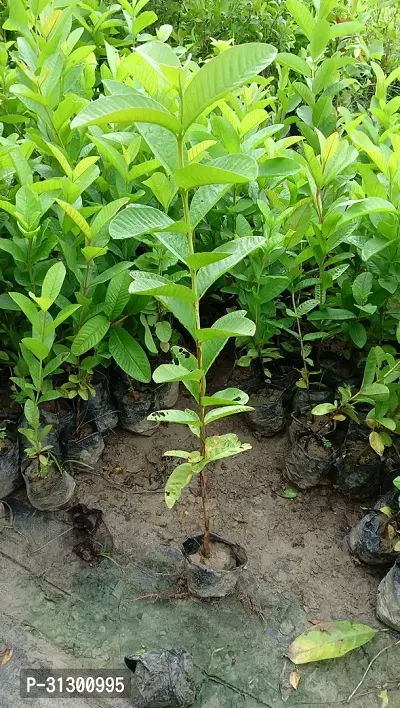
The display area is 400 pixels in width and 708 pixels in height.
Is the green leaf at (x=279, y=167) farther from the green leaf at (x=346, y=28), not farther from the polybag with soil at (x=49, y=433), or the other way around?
the polybag with soil at (x=49, y=433)

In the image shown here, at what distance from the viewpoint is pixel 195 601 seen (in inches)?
85.5

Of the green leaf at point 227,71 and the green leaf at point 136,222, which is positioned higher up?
the green leaf at point 227,71

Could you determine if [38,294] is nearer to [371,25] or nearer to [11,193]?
[11,193]

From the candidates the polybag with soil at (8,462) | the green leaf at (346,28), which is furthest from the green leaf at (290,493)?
the green leaf at (346,28)

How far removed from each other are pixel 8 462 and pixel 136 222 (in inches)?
51.9

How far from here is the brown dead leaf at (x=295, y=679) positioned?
6.38ft

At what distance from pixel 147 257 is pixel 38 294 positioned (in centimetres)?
44

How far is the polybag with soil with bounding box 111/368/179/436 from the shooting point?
268cm

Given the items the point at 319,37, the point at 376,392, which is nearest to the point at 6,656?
the point at 376,392

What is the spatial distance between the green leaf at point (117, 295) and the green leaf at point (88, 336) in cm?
5

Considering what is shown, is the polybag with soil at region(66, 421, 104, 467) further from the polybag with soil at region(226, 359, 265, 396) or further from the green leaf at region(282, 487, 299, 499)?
the green leaf at region(282, 487, 299, 499)

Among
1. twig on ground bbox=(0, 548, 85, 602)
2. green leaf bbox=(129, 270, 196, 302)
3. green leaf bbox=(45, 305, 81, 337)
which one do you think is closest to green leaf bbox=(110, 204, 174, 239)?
green leaf bbox=(129, 270, 196, 302)

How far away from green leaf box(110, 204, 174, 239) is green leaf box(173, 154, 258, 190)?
0.13 metres

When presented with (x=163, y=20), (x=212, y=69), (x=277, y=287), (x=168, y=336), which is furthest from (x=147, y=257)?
(x=163, y=20)
